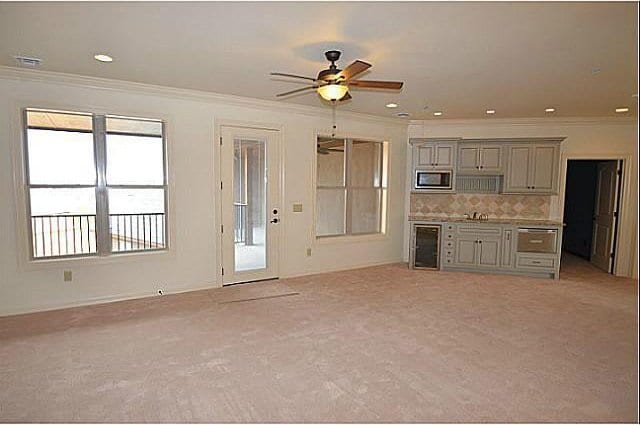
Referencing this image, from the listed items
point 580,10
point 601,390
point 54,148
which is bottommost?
point 601,390

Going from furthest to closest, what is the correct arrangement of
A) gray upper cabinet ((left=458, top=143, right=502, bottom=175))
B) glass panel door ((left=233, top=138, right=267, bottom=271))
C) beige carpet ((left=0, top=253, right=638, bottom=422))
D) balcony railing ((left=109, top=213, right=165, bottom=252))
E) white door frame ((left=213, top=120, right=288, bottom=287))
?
gray upper cabinet ((left=458, top=143, right=502, bottom=175)), glass panel door ((left=233, top=138, right=267, bottom=271)), white door frame ((left=213, top=120, right=288, bottom=287)), balcony railing ((left=109, top=213, right=165, bottom=252)), beige carpet ((left=0, top=253, right=638, bottom=422))

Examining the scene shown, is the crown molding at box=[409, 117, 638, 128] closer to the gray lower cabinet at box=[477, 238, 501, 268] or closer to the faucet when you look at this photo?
the faucet

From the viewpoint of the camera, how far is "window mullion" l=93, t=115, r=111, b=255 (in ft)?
14.4

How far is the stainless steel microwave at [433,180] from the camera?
6.51 meters

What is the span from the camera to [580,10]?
2479 millimetres

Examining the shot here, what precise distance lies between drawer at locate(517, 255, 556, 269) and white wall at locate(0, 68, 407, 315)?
2.07 metres

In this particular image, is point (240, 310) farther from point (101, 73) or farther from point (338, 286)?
point (101, 73)

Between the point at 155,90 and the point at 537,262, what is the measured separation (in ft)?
19.6

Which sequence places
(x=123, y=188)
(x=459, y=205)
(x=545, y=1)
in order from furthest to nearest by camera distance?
1. (x=459, y=205)
2. (x=123, y=188)
3. (x=545, y=1)

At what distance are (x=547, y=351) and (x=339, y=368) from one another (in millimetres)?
1838

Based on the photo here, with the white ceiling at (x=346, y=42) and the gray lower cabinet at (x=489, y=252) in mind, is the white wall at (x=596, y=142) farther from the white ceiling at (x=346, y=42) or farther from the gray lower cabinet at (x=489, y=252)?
the white ceiling at (x=346, y=42)

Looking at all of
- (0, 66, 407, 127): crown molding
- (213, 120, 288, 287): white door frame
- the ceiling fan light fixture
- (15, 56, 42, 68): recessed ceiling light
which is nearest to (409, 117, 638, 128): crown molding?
(0, 66, 407, 127): crown molding

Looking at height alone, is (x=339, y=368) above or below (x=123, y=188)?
below

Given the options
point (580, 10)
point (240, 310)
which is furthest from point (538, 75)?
point (240, 310)
